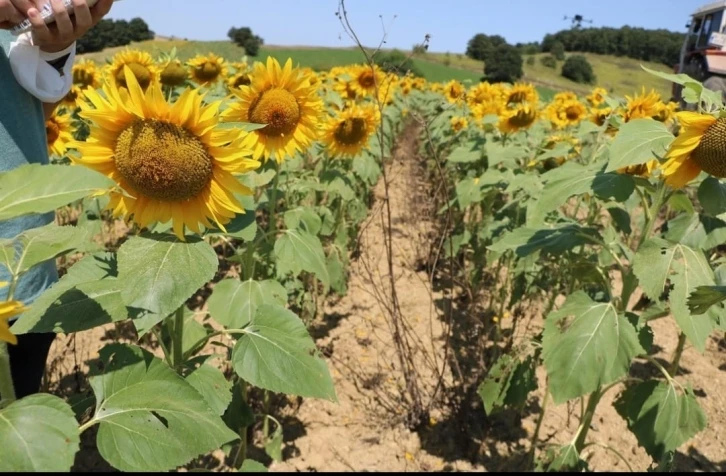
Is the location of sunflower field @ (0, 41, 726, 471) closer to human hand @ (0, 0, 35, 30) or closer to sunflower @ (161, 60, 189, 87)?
human hand @ (0, 0, 35, 30)

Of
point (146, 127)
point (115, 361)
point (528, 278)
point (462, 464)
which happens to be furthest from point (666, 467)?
point (146, 127)

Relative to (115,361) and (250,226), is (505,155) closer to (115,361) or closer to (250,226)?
(250,226)

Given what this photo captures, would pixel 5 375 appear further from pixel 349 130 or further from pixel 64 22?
pixel 349 130

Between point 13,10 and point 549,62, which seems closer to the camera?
point 13,10

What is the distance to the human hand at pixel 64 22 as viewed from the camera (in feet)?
3.81

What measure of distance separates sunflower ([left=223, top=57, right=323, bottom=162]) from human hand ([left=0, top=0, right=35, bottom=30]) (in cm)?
78

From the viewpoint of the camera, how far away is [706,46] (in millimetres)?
14352

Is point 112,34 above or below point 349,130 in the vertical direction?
above

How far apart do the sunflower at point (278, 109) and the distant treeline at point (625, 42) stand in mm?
53730

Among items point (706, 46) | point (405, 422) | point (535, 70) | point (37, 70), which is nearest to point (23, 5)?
point (37, 70)

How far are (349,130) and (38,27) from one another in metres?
2.18

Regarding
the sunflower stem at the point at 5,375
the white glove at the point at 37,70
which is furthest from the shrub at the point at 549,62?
the sunflower stem at the point at 5,375

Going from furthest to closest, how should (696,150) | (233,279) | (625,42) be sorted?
(625,42) < (233,279) < (696,150)

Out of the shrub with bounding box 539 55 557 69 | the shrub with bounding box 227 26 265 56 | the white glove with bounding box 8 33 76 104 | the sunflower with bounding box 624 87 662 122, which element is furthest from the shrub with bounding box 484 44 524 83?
the white glove with bounding box 8 33 76 104
